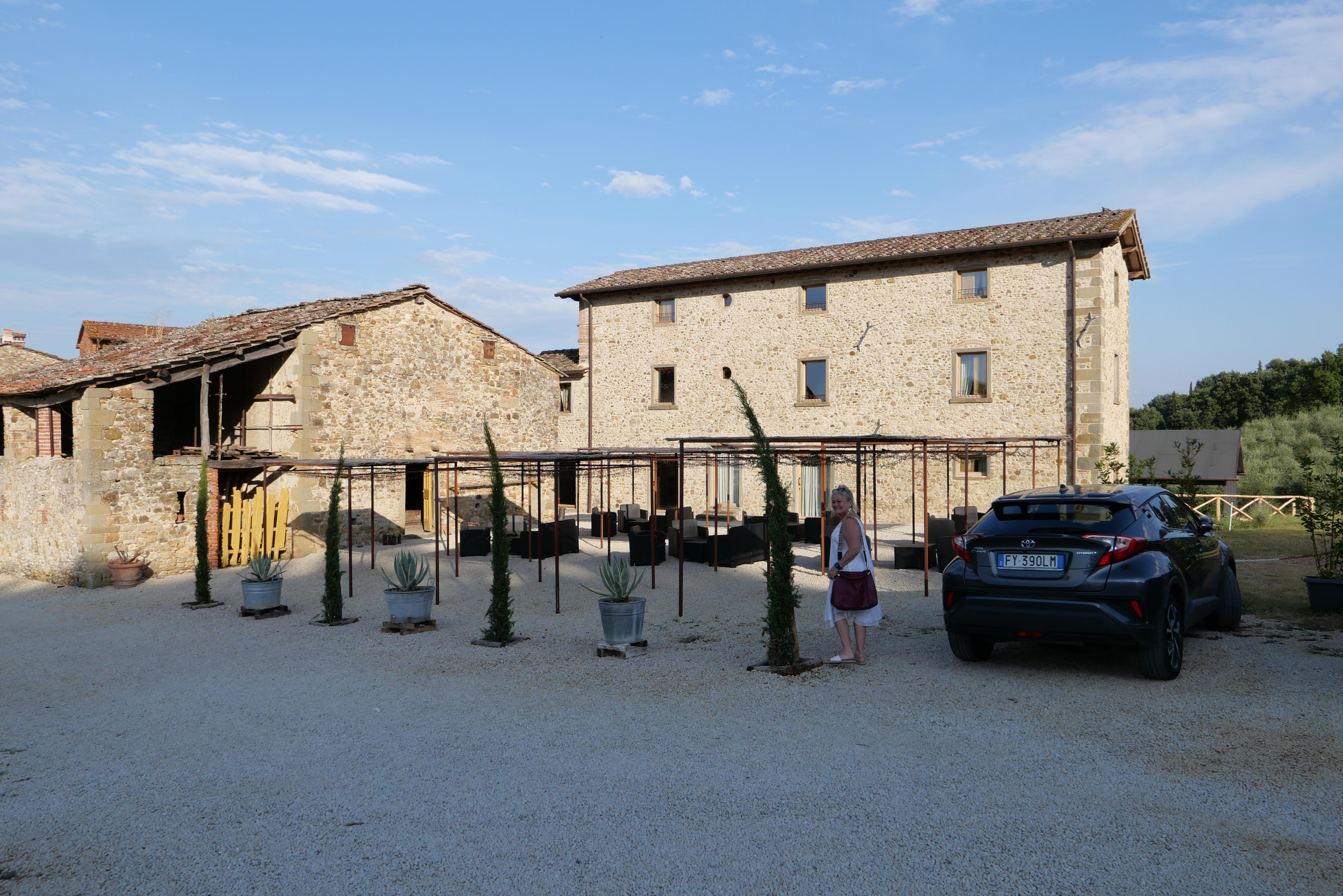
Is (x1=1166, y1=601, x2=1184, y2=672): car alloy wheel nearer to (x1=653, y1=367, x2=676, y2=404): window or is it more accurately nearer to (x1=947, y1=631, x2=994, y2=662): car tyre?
(x1=947, y1=631, x2=994, y2=662): car tyre

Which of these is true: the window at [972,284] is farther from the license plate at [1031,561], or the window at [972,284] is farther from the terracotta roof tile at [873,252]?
the license plate at [1031,561]

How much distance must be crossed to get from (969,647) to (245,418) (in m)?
16.5

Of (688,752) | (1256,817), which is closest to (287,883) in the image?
(688,752)

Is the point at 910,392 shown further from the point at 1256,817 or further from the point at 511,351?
the point at 1256,817

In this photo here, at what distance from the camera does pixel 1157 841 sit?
11.6 ft

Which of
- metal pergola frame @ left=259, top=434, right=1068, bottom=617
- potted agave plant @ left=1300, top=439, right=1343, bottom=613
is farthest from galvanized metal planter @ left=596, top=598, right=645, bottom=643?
potted agave plant @ left=1300, top=439, right=1343, bottom=613

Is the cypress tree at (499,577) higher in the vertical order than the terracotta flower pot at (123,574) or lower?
higher

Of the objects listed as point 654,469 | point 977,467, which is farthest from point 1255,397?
point 654,469

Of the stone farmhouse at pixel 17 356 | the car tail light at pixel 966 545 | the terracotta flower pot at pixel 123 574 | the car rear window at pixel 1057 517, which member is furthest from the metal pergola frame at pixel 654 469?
the stone farmhouse at pixel 17 356

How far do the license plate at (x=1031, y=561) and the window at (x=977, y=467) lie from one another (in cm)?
1379

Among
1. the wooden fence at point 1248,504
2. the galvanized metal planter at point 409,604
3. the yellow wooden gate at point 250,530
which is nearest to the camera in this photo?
the galvanized metal planter at point 409,604

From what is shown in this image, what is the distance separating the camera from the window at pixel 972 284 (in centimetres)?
1923

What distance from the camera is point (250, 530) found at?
15.6 meters

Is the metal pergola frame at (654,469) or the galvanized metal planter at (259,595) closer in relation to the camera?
the galvanized metal planter at (259,595)
